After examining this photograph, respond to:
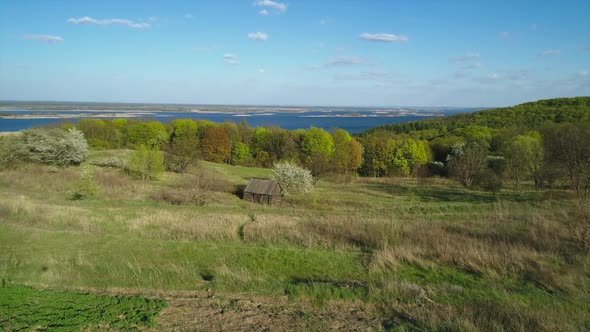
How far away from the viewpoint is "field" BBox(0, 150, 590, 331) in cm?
636

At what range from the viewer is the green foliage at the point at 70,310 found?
5891mm

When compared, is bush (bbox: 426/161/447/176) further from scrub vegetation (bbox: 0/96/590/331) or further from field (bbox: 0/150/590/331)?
field (bbox: 0/150/590/331)

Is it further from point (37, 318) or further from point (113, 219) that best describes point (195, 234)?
point (37, 318)

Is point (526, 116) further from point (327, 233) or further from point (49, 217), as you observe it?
point (49, 217)

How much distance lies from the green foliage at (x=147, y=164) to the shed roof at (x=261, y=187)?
37.2 feet

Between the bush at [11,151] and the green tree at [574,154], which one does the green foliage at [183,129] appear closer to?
the bush at [11,151]

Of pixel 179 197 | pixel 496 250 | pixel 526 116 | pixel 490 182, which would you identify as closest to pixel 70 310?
pixel 496 250

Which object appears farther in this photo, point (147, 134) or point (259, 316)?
point (147, 134)

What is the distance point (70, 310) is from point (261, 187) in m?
25.6

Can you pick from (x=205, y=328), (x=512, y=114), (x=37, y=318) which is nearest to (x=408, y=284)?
(x=205, y=328)

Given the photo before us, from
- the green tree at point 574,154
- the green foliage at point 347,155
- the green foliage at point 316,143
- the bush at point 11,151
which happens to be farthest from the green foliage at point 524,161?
the bush at point 11,151

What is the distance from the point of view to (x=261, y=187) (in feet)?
105

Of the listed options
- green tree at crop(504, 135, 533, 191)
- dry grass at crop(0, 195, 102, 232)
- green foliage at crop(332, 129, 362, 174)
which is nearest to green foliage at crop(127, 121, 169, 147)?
green foliage at crop(332, 129, 362, 174)

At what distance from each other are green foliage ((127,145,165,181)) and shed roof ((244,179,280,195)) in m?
11.3
